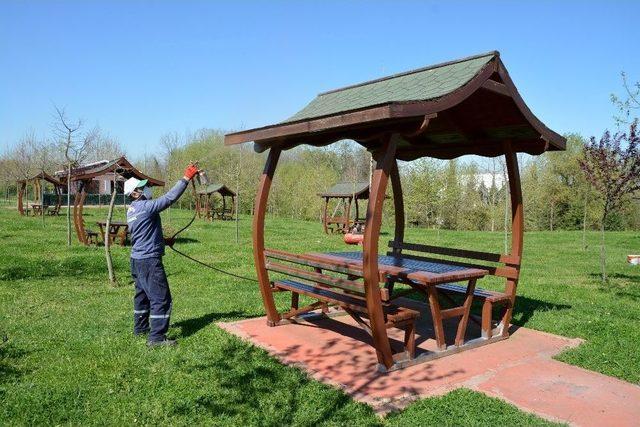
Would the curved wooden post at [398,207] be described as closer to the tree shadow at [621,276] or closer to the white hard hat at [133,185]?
the white hard hat at [133,185]

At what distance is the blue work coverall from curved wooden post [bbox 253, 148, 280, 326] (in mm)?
1006

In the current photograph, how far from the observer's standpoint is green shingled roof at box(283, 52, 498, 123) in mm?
4902

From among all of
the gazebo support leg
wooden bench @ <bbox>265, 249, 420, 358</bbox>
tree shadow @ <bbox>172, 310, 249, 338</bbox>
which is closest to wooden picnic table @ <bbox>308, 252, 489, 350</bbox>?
wooden bench @ <bbox>265, 249, 420, 358</bbox>

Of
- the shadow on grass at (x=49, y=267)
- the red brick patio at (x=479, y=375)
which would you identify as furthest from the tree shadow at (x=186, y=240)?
the red brick patio at (x=479, y=375)

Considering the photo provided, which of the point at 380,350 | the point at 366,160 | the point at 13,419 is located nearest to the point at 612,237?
the point at 366,160

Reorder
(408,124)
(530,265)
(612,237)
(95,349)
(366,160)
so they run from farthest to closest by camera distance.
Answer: (366,160)
(612,237)
(530,265)
(95,349)
(408,124)

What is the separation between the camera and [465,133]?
21.4 ft

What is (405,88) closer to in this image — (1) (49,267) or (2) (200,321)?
(2) (200,321)

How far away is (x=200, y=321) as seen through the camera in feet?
22.5

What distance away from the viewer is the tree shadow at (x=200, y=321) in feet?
20.9

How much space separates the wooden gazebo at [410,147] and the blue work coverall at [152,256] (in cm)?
115

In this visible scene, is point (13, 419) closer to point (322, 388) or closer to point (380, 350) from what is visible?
point (322, 388)

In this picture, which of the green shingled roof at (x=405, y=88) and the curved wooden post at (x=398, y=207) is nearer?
the green shingled roof at (x=405, y=88)

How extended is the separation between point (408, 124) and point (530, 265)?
10.7 m
